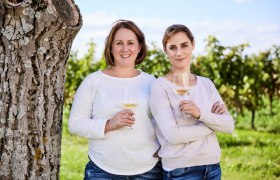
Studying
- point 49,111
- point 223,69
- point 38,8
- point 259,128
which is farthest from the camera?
point 259,128

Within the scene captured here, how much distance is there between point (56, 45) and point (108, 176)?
0.95 meters

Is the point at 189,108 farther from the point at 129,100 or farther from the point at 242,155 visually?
the point at 242,155

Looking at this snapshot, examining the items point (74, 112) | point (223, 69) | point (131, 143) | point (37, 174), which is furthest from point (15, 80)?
point (223, 69)

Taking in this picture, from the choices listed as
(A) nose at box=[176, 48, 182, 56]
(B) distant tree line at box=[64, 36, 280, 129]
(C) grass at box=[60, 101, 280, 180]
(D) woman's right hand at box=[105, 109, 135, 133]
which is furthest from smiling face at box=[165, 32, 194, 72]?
(B) distant tree line at box=[64, 36, 280, 129]

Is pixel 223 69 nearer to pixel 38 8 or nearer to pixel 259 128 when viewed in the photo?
pixel 259 128

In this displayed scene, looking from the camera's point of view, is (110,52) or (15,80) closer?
(15,80)

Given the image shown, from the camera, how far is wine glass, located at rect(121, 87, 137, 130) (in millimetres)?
3086

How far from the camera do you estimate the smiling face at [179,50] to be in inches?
125

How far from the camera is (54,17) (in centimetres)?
302

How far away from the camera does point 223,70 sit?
32.8 ft

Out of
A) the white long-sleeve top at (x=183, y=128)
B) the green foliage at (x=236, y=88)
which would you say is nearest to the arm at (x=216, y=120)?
the white long-sleeve top at (x=183, y=128)

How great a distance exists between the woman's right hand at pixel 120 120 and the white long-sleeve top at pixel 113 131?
0.14ft

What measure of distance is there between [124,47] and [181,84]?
0.50m

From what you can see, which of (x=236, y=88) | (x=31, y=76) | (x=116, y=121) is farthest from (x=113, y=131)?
(x=236, y=88)
